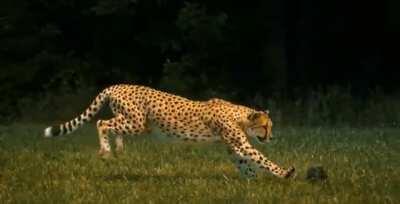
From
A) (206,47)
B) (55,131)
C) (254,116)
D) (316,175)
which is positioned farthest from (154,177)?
(206,47)

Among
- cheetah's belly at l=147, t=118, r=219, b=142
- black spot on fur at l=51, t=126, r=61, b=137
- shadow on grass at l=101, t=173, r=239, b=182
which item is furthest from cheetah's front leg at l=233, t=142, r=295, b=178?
black spot on fur at l=51, t=126, r=61, b=137

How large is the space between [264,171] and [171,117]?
1.41m

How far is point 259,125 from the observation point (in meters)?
11.7

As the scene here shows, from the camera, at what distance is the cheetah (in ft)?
36.9

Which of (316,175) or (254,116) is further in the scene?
(254,116)

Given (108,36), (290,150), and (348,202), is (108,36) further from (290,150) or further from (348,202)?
(348,202)

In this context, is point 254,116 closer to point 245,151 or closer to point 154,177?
point 245,151

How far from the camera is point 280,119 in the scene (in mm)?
25188

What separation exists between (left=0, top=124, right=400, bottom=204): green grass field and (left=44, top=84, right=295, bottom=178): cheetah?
0.24 metres

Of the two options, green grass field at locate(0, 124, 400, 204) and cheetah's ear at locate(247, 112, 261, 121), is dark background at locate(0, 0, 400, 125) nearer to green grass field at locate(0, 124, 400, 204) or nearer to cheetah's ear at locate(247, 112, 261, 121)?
green grass field at locate(0, 124, 400, 204)

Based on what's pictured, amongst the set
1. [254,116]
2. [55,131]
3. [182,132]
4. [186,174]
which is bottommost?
[186,174]

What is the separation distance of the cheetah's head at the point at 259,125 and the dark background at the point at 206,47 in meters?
18.5

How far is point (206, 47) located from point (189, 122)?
20.1 metres

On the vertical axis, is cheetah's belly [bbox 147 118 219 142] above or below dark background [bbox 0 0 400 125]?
below
